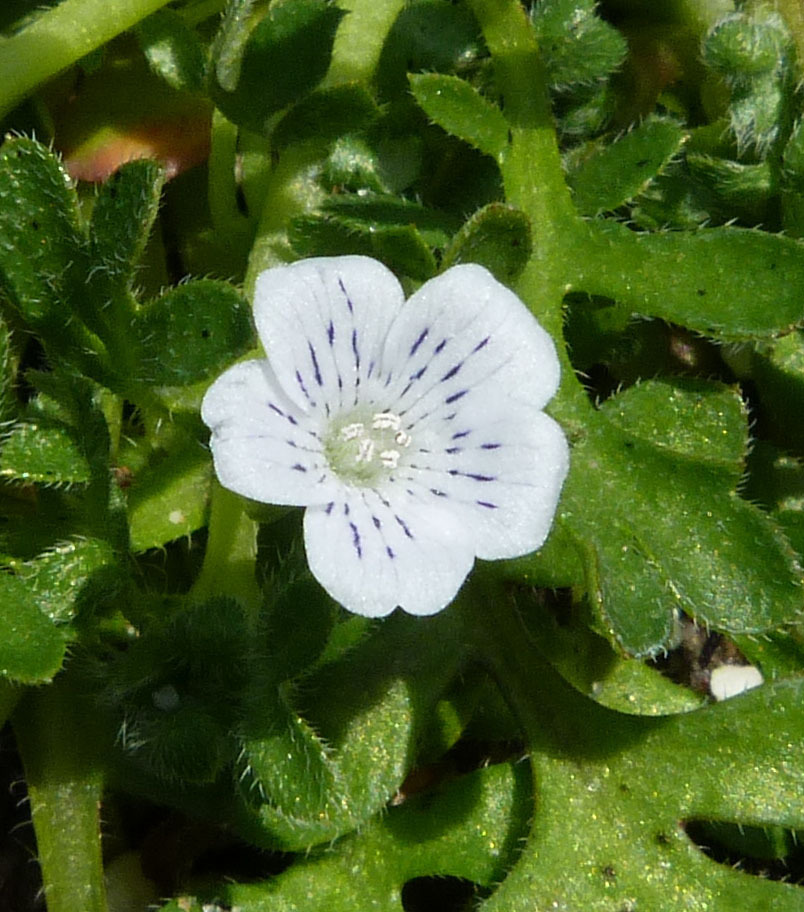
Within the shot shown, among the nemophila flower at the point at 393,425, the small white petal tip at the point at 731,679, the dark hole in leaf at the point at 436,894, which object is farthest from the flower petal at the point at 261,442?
the small white petal tip at the point at 731,679

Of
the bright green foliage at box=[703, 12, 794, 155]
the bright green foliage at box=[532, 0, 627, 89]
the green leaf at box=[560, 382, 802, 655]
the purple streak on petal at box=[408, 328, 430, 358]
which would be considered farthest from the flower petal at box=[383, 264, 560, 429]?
the bright green foliage at box=[703, 12, 794, 155]

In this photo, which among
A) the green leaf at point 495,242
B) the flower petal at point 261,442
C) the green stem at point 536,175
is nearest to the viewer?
the flower petal at point 261,442

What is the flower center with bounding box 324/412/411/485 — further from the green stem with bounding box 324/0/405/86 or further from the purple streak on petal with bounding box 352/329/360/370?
the green stem with bounding box 324/0/405/86

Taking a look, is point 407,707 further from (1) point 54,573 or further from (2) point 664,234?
(2) point 664,234

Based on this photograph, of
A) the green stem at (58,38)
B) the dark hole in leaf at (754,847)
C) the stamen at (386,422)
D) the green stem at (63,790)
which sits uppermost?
the green stem at (58,38)

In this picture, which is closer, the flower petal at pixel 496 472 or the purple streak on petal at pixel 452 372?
the flower petal at pixel 496 472

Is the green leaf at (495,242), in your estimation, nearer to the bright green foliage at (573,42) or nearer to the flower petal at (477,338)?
the flower petal at (477,338)

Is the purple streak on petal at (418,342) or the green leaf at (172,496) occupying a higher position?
the purple streak on petal at (418,342)

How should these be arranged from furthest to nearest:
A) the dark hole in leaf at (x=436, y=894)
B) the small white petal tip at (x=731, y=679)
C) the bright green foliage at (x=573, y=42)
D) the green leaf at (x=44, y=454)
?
the small white petal tip at (x=731, y=679) → the dark hole in leaf at (x=436, y=894) → the bright green foliage at (x=573, y=42) → the green leaf at (x=44, y=454)
